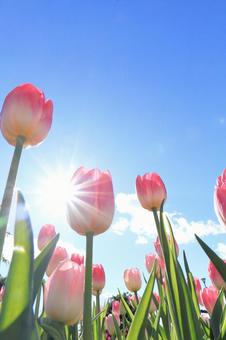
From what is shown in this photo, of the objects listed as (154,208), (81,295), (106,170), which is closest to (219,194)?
(106,170)

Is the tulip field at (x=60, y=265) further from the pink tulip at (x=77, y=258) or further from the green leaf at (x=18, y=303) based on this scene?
the pink tulip at (x=77, y=258)

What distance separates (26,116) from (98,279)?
4.87ft

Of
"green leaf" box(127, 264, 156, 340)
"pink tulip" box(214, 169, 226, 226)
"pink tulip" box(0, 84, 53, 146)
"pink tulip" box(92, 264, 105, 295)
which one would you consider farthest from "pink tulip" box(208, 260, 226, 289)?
"pink tulip" box(0, 84, 53, 146)

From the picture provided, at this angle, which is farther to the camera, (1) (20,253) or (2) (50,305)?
(2) (50,305)

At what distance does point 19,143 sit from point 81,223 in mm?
266

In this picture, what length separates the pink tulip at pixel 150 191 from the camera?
5.94ft

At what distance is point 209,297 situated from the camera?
1984mm

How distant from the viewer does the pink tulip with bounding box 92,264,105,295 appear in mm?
2232

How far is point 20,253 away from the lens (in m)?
0.58

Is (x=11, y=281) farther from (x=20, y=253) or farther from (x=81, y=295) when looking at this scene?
Result: (x=81, y=295)

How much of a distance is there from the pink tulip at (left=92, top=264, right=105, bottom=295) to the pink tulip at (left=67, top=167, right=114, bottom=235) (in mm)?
1359

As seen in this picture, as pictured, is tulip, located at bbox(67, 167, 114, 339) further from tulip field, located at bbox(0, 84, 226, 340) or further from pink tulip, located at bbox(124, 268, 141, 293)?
pink tulip, located at bbox(124, 268, 141, 293)

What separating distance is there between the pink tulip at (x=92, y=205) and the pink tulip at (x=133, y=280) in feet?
7.56

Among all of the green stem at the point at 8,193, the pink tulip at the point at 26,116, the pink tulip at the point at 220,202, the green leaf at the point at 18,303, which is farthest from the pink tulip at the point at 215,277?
the green leaf at the point at 18,303
